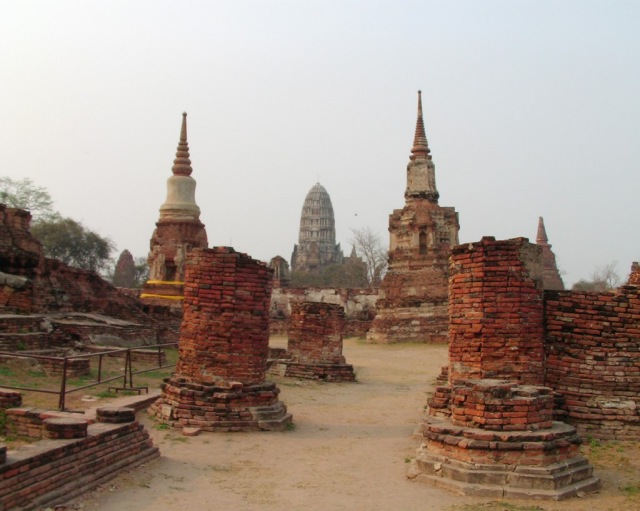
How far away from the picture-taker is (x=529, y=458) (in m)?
5.38

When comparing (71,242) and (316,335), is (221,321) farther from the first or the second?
(71,242)

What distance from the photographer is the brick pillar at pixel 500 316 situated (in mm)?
6891

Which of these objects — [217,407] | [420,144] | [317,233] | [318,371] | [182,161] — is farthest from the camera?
[317,233]

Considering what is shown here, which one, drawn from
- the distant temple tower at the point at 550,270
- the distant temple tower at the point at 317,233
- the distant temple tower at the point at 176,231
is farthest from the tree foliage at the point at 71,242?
the distant temple tower at the point at 317,233

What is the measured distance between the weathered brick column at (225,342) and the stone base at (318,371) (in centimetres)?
492

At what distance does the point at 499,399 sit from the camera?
18.5 feet

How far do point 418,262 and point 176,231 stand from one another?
931cm

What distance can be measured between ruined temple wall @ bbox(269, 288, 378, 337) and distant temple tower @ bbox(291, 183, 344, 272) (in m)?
48.2

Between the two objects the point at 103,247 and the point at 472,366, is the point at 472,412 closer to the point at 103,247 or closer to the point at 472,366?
the point at 472,366

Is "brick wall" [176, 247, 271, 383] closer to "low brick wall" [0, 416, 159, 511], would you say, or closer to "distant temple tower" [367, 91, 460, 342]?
"low brick wall" [0, 416, 159, 511]

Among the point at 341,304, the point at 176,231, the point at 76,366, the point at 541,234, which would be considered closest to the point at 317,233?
the point at 541,234

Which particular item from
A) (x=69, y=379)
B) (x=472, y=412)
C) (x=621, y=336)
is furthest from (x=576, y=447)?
(x=69, y=379)

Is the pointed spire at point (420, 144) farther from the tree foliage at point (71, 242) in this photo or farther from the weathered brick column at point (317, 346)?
the tree foliage at point (71, 242)

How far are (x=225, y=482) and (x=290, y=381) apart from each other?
7.06m
